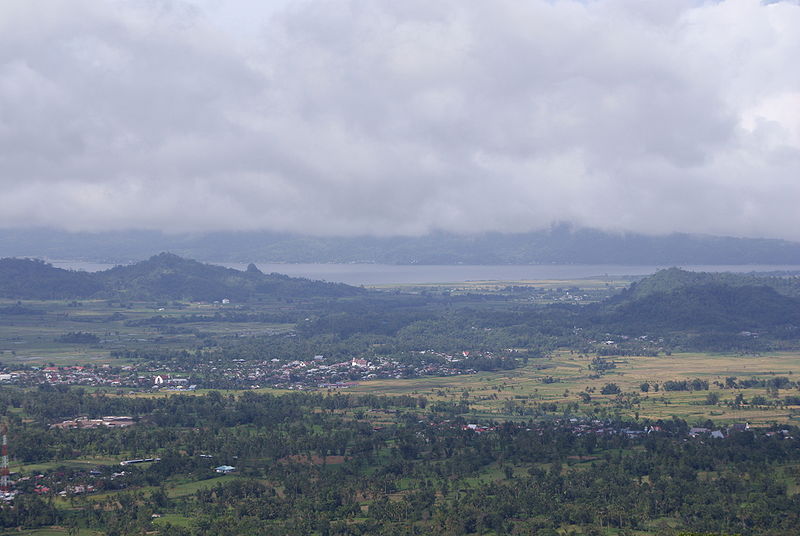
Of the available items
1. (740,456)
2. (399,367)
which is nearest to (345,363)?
(399,367)

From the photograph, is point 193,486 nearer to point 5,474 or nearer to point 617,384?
point 5,474

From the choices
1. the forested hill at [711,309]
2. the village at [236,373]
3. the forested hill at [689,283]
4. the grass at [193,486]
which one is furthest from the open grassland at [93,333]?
the forested hill at [689,283]

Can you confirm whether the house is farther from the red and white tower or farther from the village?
the village

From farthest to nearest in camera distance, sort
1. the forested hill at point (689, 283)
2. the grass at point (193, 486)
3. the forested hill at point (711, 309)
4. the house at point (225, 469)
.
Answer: the forested hill at point (689, 283) < the forested hill at point (711, 309) < the house at point (225, 469) < the grass at point (193, 486)

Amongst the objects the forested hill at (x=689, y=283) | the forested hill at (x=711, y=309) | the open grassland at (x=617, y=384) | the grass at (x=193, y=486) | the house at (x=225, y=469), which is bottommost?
the grass at (x=193, y=486)

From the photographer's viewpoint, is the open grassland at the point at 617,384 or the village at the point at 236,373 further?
the village at the point at 236,373

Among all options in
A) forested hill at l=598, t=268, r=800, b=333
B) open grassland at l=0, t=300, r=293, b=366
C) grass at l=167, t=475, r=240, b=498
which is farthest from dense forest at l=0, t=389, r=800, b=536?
forested hill at l=598, t=268, r=800, b=333

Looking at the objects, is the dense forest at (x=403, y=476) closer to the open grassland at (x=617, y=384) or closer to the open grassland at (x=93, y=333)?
the open grassland at (x=617, y=384)

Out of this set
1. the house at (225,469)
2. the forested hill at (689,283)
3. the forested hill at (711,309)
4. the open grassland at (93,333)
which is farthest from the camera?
the forested hill at (689,283)

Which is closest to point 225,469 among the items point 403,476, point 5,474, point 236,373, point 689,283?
point 403,476
